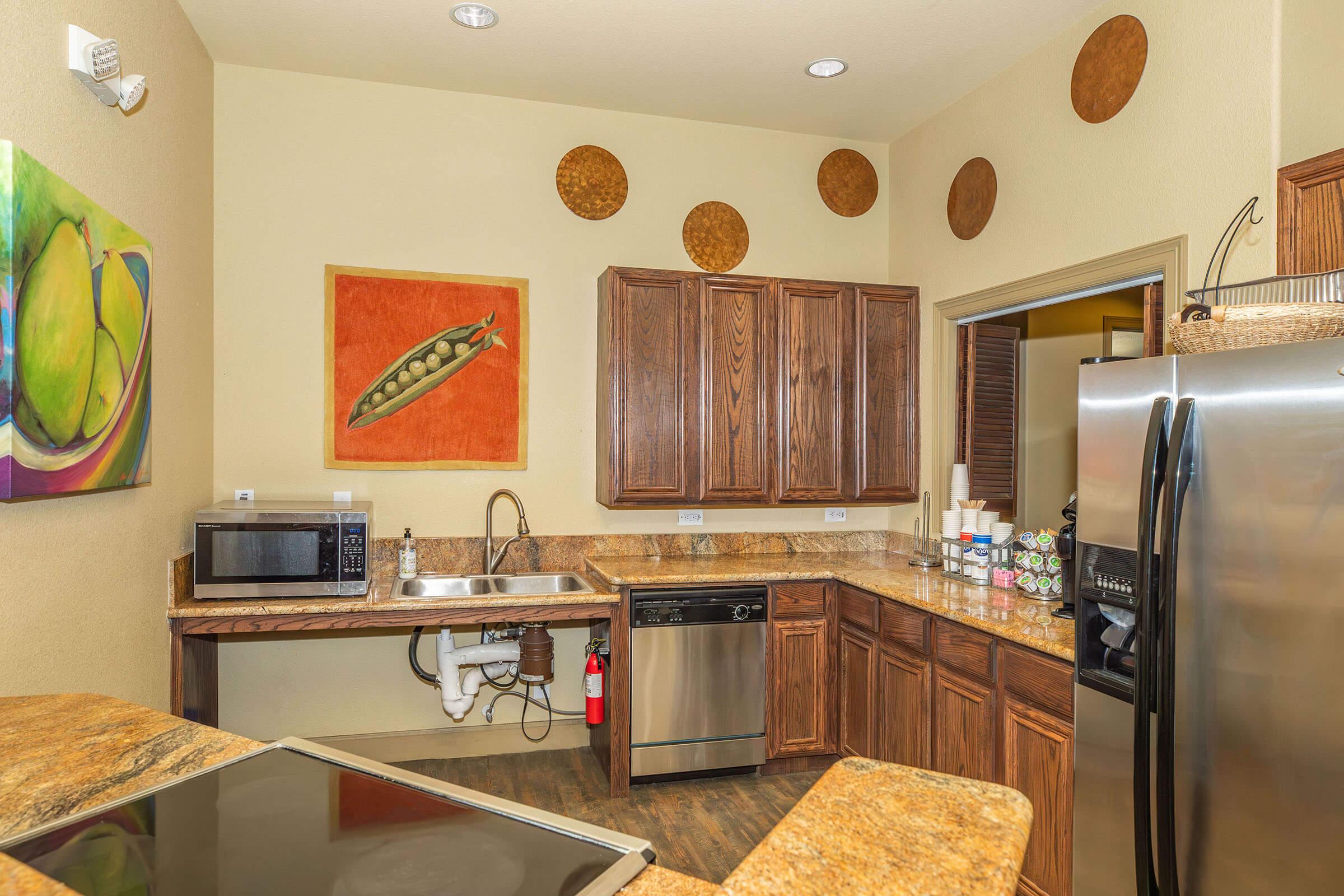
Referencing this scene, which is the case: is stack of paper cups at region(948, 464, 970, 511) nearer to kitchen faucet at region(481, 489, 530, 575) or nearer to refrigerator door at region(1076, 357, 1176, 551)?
refrigerator door at region(1076, 357, 1176, 551)

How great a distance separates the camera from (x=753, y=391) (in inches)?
146

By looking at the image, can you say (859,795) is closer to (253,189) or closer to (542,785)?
(542,785)

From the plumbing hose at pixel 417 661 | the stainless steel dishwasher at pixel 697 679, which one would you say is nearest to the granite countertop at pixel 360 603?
the stainless steel dishwasher at pixel 697 679

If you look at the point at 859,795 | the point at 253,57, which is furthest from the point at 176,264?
the point at 859,795

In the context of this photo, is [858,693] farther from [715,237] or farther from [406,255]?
[406,255]

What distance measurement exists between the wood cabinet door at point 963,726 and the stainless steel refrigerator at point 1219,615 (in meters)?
0.56

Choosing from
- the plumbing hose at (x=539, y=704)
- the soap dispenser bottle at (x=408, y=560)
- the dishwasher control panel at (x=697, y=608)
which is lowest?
the plumbing hose at (x=539, y=704)

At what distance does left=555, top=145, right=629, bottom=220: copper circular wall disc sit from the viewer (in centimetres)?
381

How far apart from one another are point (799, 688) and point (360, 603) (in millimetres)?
1849

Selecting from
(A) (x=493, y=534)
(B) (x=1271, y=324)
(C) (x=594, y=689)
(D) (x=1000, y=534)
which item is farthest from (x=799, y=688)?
(B) (x=1271, y=324)

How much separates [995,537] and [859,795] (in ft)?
8.12

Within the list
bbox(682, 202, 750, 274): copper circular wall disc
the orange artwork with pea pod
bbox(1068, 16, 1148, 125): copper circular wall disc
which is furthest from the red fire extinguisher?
bbox(1068, 16, 1148, 125): copper circular wall disc

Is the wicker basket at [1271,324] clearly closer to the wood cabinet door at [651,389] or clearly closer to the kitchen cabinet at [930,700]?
the kitchen cabinet at [930,700]

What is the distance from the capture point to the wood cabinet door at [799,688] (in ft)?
11.3
